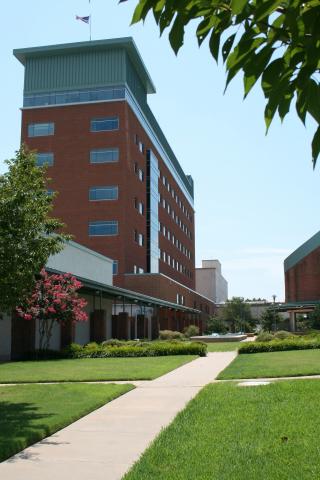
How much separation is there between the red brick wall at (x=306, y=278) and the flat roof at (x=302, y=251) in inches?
21.2

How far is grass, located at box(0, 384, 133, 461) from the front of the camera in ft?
27.7

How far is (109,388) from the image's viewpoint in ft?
47.3

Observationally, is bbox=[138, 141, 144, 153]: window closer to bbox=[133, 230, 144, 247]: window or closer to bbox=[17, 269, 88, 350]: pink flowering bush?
bbox=[133, 230, 144, 247]: window

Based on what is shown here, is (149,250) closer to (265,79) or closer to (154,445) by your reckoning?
(154,445)

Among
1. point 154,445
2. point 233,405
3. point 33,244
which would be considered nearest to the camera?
point 154,445

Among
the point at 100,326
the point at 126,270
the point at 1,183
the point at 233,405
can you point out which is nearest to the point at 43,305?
the point at 100,326

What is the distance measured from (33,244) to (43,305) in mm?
15629

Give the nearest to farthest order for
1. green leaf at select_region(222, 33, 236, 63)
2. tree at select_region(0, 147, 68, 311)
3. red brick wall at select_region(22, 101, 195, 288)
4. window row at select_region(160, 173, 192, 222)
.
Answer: green leaf at select_region(222, 33, 236, 63) < tree at select_region(0, 147, 68, 311) < red brick wall at select_region(22, 101, 195, 288) < window row at select_region(160, 173, 192, 222)

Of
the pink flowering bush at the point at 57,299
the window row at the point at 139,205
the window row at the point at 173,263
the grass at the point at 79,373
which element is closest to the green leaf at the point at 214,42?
the grass at the point at 79,373

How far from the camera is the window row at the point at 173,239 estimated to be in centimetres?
7939

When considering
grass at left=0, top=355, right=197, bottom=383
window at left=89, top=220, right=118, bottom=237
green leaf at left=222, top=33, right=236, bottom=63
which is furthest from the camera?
window at left=89, top=220, right=118, bottom=237

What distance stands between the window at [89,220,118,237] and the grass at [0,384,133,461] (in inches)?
1752

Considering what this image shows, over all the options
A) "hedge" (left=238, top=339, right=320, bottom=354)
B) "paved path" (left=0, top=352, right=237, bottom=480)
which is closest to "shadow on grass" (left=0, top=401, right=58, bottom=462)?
"paved path" (left=0, top=352, right=237, bottom=480)

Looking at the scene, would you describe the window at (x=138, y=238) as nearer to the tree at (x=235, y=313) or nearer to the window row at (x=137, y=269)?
the window row at (x=137, y=269)
